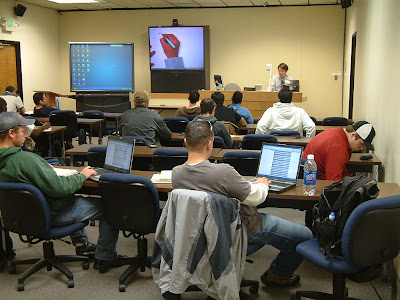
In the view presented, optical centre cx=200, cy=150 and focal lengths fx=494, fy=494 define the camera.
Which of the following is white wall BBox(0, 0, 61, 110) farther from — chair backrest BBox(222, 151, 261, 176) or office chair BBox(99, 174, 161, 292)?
office chair BBox(99, 174, 161, 292)

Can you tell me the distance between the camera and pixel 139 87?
12.7 meters

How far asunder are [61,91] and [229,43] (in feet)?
15.3

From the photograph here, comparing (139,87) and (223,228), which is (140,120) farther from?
(139,87)

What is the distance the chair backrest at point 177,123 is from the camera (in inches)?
265

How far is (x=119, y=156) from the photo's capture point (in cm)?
395

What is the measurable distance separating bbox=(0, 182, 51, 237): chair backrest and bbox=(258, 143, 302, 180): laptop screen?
1.58 meters

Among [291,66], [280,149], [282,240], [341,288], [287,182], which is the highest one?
[291,66]

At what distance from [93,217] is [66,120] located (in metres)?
4.48

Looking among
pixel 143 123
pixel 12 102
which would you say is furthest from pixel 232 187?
pixel 12 102

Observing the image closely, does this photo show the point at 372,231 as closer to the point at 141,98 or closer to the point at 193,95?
the point at 141,98

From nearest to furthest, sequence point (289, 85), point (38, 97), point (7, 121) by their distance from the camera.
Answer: point (7, 121), point (38, 97), point (289, 85)

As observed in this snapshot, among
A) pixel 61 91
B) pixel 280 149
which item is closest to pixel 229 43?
pixel 61 91

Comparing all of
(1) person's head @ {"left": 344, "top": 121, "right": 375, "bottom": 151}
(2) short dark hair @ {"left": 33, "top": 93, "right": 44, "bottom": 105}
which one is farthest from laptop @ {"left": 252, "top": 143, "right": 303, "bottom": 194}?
(2) short dark hair @ {"left": 33, "top": 93, "right": 44, "bottom": 105}

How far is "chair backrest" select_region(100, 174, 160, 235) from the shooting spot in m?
3.19
